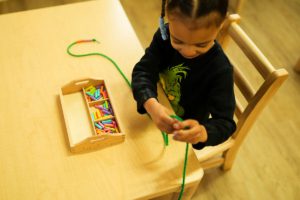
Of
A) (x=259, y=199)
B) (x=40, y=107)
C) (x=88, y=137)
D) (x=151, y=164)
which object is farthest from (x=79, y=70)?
(x=259, y=199)

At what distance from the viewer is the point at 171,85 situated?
36.3 inches

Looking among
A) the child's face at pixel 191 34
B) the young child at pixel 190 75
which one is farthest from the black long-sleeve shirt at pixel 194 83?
the child's face at pixel 191 34

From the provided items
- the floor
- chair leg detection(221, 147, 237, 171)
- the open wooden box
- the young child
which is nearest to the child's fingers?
the young child

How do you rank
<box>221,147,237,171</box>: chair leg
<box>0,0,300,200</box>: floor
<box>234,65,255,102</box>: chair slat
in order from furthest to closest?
1. <box>0,0,300,200</box>: floor
2. <box>221,147,237,171</box>: chair leg
3. <box>234,65,255,102</box>: chair slat

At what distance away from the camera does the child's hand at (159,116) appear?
0.73m

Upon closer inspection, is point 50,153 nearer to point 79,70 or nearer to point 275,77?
point 79,70

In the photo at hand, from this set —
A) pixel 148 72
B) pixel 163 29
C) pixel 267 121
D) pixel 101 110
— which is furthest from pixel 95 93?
pixel 267 121

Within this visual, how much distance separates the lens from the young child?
64 centimetres

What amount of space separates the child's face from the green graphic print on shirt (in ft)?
0.48

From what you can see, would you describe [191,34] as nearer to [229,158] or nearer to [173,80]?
[173,80]

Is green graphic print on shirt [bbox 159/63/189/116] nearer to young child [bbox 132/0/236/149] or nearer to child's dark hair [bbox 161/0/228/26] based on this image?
young child [bbox 132/0/236/149]

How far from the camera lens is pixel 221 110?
789 mm

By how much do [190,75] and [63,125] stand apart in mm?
384

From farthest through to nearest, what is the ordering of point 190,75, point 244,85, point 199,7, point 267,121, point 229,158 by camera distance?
point 267,121, point 229,158, point 244,85, point 190,75, point 199,7
